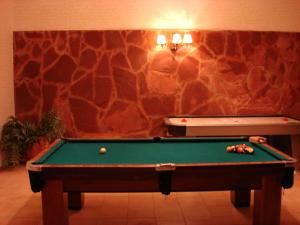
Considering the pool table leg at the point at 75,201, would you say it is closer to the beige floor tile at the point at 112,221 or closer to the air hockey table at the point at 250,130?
the beige floor tile at the point at 112,221

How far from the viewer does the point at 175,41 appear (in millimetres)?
5023

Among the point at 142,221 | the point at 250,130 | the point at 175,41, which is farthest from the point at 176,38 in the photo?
the point at 142,221

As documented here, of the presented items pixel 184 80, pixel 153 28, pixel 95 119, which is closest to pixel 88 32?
pixel 153 28

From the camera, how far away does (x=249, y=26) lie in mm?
5324

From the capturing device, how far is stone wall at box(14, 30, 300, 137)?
5.21m

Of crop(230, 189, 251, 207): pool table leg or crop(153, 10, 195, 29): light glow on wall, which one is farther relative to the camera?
crop(153, 10, 195, 29): light glow on wall

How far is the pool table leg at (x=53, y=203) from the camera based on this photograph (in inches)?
101

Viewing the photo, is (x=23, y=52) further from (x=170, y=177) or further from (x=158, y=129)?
(x=170, y=177)

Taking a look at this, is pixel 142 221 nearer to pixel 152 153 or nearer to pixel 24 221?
pixel 152 153

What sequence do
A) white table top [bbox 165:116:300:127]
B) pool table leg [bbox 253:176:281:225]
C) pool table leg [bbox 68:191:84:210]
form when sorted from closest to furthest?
pool table leg [bbox 253:176:281:225], pool table leg [bbox 68:191:84:210], white table top [bbox 165:116:300:127]

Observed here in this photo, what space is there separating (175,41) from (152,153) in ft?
8.47

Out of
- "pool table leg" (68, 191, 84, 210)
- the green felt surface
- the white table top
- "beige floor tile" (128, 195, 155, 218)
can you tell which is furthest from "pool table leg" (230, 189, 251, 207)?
"pool table leg" (68, 191, 84, 210)

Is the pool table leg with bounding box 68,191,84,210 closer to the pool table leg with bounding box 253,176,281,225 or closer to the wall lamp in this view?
the pool table leg with bounding box 253,176,281,225

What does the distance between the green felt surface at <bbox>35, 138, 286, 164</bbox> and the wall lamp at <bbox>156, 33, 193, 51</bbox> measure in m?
2.14
